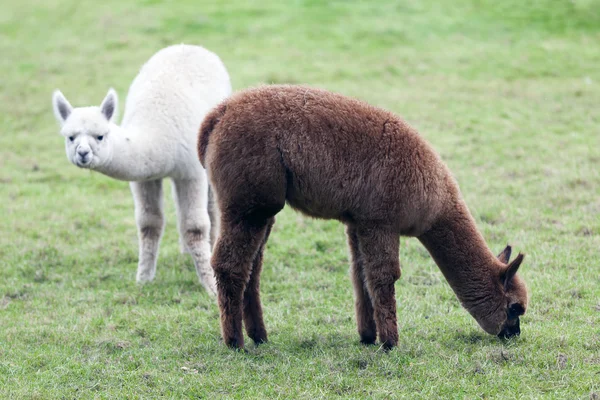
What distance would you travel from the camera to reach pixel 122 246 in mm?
8367

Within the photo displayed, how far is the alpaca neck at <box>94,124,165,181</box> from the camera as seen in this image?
257 inches

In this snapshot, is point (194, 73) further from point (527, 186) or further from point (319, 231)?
point (527, 186)

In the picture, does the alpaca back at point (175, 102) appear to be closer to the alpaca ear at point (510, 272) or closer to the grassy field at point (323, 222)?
the grassy field at point (323, 222)

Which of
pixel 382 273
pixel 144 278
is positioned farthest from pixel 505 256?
pixel 144 278

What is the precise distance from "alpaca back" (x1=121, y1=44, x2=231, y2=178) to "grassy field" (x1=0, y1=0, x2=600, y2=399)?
129 cm

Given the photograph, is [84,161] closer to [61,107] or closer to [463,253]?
[61,107]

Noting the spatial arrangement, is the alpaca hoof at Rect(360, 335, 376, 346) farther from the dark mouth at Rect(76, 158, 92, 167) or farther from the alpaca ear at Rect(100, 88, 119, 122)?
the alpaca ear at Rect(100, 88, 119, 122)

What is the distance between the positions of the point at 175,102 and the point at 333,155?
252cm

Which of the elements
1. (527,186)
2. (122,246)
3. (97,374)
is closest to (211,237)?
(122,246)

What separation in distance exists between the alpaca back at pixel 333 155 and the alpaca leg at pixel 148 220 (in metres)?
2.18

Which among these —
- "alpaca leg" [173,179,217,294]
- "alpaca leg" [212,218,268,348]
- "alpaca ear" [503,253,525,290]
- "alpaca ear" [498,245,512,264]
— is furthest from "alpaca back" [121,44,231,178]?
"alpaca ear" [503,253,525,290]

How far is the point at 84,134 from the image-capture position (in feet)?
20.7

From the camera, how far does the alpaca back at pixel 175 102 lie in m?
6.95

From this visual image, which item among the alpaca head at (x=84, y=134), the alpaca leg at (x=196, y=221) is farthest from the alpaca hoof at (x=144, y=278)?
the alpaca head at (x=84, y=134)
